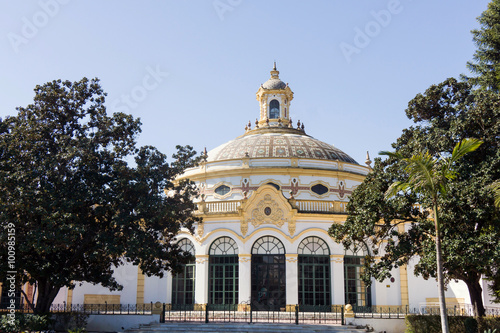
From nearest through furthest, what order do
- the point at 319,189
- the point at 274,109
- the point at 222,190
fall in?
the point at 319,189, the point at 222,190, the point at 274,109

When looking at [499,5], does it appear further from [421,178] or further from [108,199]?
[108,199]

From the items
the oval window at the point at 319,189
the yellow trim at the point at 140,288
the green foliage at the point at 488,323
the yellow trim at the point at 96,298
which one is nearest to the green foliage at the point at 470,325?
the green foliage at the point at 488,323

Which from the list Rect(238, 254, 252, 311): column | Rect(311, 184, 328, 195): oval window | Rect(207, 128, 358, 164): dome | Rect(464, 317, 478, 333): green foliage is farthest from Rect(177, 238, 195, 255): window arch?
Rect(464, 317, 478, 333): green foliage

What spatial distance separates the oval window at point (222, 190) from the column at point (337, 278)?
1125 centimetres

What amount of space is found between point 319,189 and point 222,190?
793 cm

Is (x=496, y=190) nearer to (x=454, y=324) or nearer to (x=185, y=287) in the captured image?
(x=454, y=324)

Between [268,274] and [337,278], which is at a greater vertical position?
[268,274]

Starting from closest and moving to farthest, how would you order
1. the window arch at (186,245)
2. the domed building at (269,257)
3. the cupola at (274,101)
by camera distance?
the domed building at (269,257), the window arch at (186,245), the cupola at (274,101)

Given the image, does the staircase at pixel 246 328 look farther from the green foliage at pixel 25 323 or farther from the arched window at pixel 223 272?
the arched window at pixel 223 272

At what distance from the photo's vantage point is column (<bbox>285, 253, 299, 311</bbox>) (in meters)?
34.2

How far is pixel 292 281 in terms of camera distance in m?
34.6

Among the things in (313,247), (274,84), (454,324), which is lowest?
(454,324)

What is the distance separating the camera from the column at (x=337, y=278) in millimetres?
34688

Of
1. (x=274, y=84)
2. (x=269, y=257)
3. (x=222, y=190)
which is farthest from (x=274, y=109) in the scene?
(x=269, y=257)
